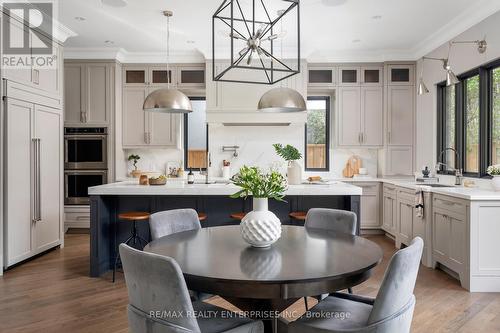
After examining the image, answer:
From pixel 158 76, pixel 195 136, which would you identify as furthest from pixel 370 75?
pixel 158 76

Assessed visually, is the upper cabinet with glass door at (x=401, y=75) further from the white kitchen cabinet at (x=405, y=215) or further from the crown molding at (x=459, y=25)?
the white kitchen cabinet at (x=405, y=215)

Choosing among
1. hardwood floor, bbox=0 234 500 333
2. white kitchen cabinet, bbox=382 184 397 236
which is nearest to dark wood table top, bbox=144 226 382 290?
hardwood floor, bbox=0 234 500 333

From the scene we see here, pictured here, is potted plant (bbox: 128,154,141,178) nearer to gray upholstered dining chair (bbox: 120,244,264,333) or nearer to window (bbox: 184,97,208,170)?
window (bbox: 184,97,208,170)

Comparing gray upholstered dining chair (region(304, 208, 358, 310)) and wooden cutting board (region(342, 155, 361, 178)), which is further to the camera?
wooden cutting board (region(342, 155, 361, 178))

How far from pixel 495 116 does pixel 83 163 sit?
5.55 meters

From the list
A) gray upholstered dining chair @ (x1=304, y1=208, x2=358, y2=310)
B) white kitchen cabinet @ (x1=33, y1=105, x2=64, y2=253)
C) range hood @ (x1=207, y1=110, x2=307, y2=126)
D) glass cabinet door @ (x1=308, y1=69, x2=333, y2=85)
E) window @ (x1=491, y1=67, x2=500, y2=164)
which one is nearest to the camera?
gray upholstered dining chair @ (x1=304, y1=208, x2=358, y2=310)

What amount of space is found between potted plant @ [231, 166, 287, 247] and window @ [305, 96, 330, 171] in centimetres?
438

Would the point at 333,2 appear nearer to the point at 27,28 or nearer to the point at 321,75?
the point at 321,75

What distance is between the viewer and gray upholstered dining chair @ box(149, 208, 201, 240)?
2365mm

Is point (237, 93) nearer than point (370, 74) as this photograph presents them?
Yes

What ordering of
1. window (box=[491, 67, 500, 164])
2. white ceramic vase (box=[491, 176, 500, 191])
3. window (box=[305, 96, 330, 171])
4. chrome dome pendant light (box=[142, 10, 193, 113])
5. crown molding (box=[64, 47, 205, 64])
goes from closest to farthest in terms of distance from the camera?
1. white ceramic vase (box=[491, 176, 500, 191])
2. chrome dome pendant light (box=[142, 10, 193, 113])
3. window (box=[491, 67, 500, 164])
4. crown molding (box=[64, 47, 205, 64])
5. window (box=[305, 96, 330, 171])

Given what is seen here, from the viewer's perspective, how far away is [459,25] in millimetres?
4410

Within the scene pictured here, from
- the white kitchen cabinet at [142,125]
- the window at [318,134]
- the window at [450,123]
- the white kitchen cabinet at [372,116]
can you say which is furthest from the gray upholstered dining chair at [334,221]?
the white kitchen cabinet at [142,125]

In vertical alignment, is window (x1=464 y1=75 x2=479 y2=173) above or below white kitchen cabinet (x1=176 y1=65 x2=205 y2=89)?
below
